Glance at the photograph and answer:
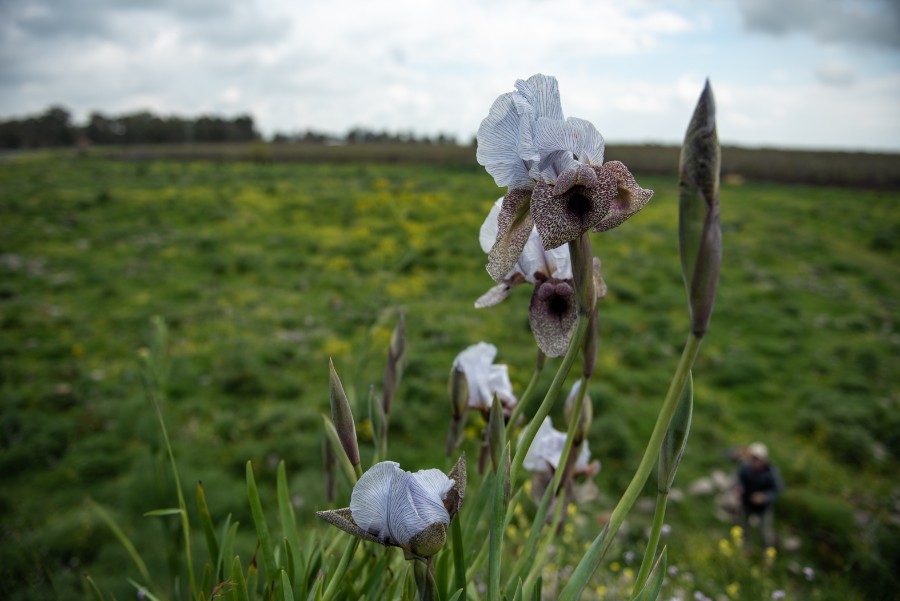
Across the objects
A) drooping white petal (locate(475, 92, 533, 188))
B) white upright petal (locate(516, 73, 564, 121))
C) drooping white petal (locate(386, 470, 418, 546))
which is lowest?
drooping white petal (locate(386, 470, 418, 546))

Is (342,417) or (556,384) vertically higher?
(556,384)

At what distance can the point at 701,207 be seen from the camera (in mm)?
611

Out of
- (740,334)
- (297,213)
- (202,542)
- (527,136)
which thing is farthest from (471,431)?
(297,213)

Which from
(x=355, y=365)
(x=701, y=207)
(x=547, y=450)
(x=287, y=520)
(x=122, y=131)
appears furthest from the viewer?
(x=122, y=131)

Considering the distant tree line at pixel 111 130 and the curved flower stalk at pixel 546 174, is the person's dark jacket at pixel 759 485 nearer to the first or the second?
the curved flower stalk at pixel 546 174

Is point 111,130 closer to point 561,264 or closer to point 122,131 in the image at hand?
point 122,131

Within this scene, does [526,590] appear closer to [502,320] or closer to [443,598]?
[443,598]

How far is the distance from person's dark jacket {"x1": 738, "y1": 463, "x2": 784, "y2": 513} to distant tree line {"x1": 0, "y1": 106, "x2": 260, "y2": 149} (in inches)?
2023

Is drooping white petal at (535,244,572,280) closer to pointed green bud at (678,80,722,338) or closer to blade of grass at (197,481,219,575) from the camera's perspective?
pointed green bud at (678,80,722,338)

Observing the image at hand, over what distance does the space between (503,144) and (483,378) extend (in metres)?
0.61

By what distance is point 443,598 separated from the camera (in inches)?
37.9

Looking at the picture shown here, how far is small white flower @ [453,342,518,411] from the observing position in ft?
4.11

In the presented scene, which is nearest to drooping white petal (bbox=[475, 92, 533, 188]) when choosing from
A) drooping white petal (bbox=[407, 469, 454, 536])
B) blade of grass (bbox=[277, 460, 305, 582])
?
drooping white petal (bbox=[407, 469, 454, 536])

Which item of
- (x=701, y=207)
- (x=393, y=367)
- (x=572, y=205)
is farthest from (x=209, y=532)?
(x=701, y=207)
